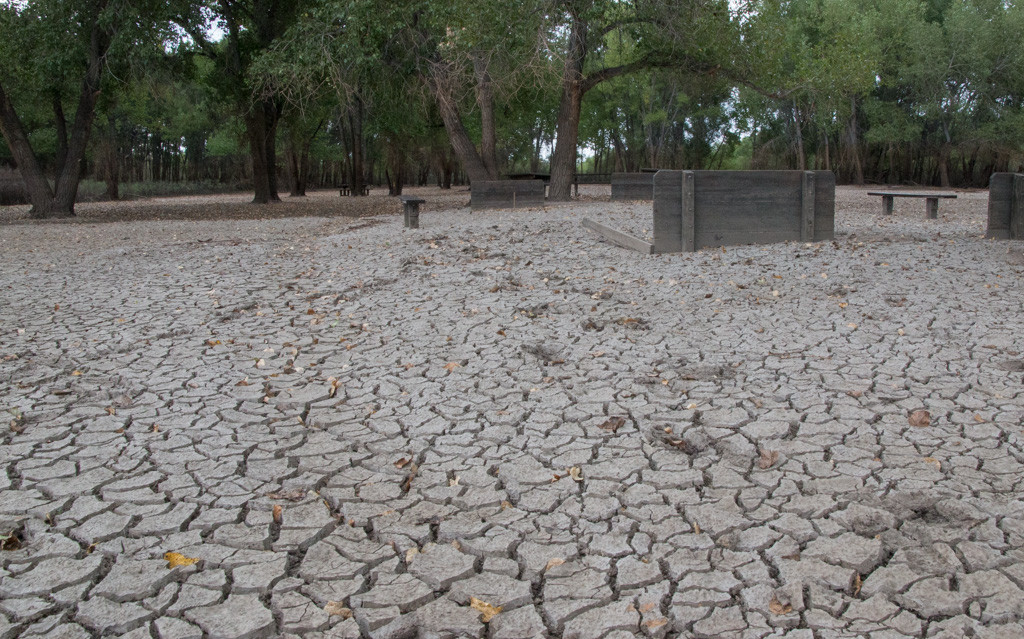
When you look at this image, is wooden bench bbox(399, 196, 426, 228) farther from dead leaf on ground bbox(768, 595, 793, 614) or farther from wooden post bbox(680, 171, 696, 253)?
dead leaf on ground bbox(768, 595, 793, 614)

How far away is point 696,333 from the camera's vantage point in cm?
582

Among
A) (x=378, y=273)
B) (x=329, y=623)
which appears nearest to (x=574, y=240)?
(x=378, y=273)

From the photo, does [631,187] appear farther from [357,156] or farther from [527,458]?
[527,458]

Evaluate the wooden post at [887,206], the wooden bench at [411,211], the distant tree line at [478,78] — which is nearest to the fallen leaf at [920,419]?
the wooden bench at [411,211]

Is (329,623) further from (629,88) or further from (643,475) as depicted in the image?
(629,88)

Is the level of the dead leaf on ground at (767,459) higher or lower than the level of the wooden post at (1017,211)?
lower

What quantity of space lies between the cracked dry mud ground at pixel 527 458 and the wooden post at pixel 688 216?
175 cm

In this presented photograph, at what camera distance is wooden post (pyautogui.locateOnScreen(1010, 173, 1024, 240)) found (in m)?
9.48

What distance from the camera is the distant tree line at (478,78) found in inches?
625

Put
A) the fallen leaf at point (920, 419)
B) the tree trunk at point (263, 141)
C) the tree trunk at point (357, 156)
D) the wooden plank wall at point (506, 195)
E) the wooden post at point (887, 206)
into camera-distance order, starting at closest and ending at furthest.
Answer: the fallen leaf at point (920, 419), the wooden post at point (887, 206), the wooden plank wall at point (506, 195), the tree trunk at point (263, 141), the tree trunk at point (357, 156)

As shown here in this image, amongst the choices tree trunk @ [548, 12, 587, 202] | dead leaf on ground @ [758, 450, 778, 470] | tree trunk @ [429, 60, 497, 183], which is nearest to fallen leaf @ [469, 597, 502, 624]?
dead leaf on ground @ [758, 450, 778, 470]

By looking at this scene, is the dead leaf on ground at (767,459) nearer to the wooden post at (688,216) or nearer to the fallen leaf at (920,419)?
the fallen leaf at (920,419)

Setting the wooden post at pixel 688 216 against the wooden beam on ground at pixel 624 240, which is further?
the wooden beam on ground at pixel 624 240

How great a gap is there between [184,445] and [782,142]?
3960 centimetres
